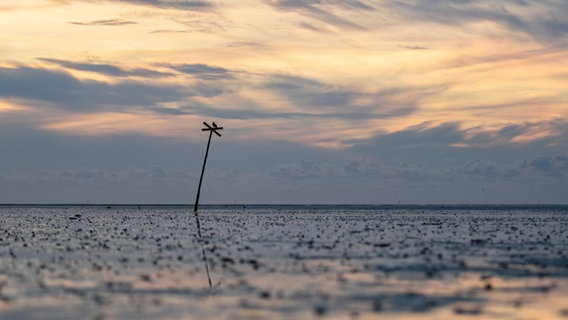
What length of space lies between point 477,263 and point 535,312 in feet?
49.0

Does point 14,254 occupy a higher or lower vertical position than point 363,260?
lower

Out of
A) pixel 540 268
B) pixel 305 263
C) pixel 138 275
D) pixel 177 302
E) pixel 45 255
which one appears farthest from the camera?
pixel 45 255

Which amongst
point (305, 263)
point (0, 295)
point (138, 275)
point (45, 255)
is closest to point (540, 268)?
point (305, 263)

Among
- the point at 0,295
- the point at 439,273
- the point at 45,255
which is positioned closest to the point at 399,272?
the point at 439,273

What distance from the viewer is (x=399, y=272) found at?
112 feet


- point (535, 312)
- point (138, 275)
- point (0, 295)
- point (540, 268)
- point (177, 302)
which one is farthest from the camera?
point (540, 268)

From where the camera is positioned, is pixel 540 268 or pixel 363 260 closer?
pixel 540 268

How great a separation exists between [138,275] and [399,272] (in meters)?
11.4

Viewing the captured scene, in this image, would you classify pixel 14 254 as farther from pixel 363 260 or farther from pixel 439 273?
pixel 439 273

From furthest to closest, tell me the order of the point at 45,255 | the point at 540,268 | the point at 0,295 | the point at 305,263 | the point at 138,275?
the point at 45,255
the point at 305,263
the point at 540,268
the point at 138,275
the point at 0,295

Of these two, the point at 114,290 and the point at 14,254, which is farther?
the point at 14,254

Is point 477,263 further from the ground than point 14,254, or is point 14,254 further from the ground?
point 477,263

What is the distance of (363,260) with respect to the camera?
40.0m

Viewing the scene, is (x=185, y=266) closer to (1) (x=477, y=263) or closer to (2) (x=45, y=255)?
(2) (x=45, y=255)
